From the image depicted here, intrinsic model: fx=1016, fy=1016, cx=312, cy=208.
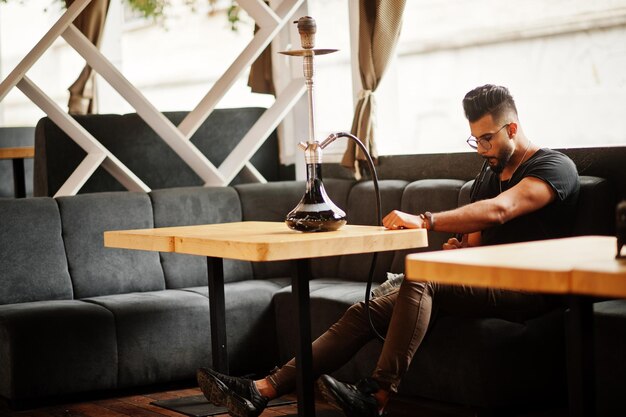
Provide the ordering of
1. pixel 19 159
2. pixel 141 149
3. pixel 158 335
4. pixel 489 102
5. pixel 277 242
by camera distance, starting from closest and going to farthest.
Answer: pixel 277 242
pixel 489 102
pixel 158 335
pixel 141 149
pixel 19 159

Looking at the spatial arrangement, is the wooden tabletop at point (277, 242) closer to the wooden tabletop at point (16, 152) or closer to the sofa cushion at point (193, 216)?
the sofa cushion at point (193, 216)

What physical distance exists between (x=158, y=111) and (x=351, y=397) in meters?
2.38

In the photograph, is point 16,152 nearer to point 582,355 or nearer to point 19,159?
point 19,159

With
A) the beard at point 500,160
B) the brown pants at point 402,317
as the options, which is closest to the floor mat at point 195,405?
the brown pants at point 402,317

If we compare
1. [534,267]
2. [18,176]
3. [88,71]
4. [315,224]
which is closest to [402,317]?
[315,224]

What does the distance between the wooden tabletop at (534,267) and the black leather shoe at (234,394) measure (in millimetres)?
1342

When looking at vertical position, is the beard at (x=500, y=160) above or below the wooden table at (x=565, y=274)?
above

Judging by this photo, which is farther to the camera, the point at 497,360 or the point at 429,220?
the point at 497,360

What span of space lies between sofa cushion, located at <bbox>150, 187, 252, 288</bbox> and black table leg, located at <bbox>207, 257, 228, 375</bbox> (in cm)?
91

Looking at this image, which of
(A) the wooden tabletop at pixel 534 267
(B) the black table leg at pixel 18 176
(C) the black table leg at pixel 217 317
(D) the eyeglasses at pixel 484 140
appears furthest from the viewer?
(B) the black table leg at pixel 18 176

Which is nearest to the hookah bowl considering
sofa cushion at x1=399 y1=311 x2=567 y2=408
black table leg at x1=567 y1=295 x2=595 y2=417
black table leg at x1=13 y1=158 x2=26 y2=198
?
sofa cushion at x1=399 y1=311 x2=567 y2=408

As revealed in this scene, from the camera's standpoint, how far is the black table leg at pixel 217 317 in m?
3.71

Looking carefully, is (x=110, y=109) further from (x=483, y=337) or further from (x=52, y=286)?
(x=483, y=337)

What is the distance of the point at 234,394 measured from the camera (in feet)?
10.9
